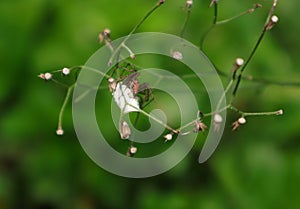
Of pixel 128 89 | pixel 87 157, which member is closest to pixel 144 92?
pixel 128 89

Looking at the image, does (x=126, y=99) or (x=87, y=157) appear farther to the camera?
(x=87, y=157)

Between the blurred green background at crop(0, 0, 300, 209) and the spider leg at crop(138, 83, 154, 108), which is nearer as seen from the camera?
the spider leg at crop(138, 83, 154, 108)

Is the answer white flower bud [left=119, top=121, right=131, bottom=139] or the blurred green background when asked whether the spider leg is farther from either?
the blurred green background

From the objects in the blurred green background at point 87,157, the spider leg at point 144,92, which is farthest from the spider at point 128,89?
the blurred green background at point 87,157

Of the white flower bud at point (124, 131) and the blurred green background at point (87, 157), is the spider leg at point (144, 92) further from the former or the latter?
the blurred green background at point (87, 157)

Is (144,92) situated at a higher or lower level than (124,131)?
higher

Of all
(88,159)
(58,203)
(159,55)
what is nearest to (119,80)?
(159,55)

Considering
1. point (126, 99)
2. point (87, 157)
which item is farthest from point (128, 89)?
point (87, 157)

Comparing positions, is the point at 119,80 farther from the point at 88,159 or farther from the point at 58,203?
the point at 58,203

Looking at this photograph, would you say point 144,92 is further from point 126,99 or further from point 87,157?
point 87,157

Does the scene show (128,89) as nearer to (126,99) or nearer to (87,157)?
(126,99)

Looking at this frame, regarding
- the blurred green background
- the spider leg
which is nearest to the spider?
the spider leg
